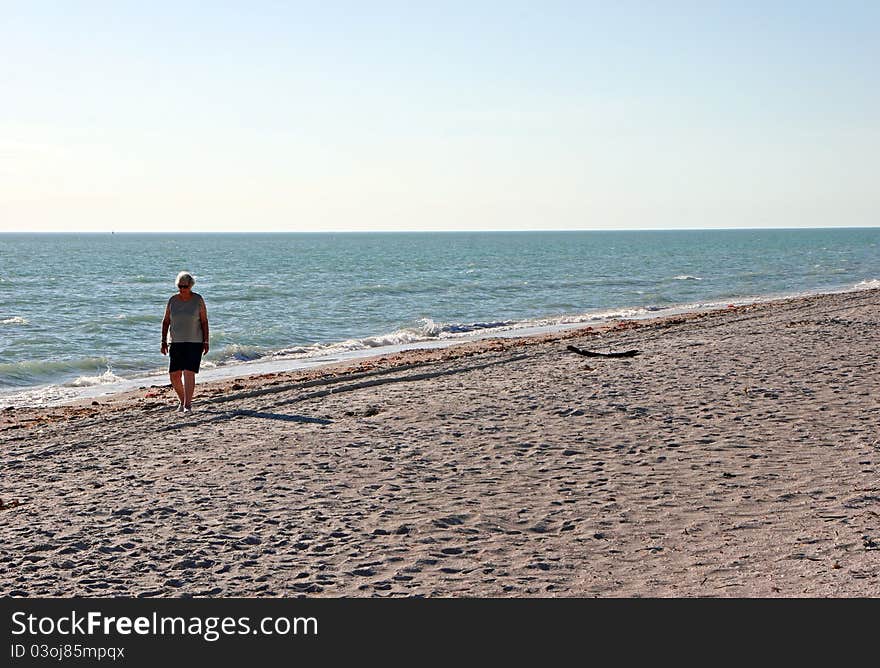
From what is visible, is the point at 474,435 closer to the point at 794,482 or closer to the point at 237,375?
the point at 794,482

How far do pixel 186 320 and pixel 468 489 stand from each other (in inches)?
182

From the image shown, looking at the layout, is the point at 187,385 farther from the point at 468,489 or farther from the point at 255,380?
the point at 468,489

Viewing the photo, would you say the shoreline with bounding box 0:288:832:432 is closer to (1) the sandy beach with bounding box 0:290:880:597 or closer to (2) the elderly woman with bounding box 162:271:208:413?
(1) the sandy beach with bounding box 0:290:880:597

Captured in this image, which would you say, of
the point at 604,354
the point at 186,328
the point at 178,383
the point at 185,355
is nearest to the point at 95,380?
the point at 178,383

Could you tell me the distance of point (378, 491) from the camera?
22.6ft

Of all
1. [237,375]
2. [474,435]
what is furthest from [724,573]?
[237,375]

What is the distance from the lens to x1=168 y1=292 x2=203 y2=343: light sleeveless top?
10180mm

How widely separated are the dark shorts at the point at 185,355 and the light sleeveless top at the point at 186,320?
0.23 ft

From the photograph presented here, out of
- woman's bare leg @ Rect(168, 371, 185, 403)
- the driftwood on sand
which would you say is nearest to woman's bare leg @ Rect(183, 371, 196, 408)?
woman's bare leg @ Rect(168, 371, 185, 403)

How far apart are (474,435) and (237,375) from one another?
8675mm

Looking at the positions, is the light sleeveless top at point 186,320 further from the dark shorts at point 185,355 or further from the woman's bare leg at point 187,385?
the woman's bare leg at point 187,385

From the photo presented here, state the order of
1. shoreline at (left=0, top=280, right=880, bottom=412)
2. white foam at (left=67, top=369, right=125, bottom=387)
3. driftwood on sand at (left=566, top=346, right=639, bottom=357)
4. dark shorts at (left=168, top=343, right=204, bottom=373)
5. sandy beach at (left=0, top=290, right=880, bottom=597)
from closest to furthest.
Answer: sandy beach at (left=0, top=290, right=880, bottom=597) < dark shorts at (left=168, top=343, right=204, bottom=373) < driftwood on sand at (left=566, top=346, right=639, bottom=357) < shoreline at (left=0, top=280, right=880, bottom=412) < white foam at (left=67, top=369, right=125, bottom=387)

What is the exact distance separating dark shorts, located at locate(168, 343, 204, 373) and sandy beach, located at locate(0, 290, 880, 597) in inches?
22.8

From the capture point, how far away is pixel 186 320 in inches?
402
